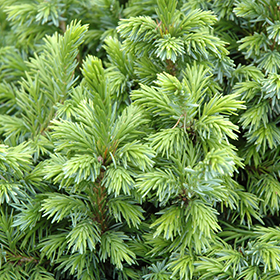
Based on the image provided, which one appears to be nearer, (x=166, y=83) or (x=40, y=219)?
(x=166, y=83)

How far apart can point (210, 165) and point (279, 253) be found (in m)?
0.24

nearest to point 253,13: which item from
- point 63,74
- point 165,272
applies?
point 63,74

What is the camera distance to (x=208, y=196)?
0.59 meters

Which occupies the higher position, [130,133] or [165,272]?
[130,133]

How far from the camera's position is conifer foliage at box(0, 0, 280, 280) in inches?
22.8

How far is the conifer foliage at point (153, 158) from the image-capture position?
580mm

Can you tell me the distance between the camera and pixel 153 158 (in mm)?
633

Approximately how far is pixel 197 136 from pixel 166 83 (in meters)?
0.12

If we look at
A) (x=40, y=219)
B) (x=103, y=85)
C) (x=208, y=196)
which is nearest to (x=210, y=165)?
(x=208, y=196)

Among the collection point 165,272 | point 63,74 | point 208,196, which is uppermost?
point 63,74

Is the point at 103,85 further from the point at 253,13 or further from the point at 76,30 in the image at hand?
the point at 253,13

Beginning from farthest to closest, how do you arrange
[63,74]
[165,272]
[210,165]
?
[63,74] < [165,272] < [210,165]

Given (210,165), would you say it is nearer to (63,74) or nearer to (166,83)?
(166,83)

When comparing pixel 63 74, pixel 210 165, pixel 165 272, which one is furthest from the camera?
pixel 63 74
